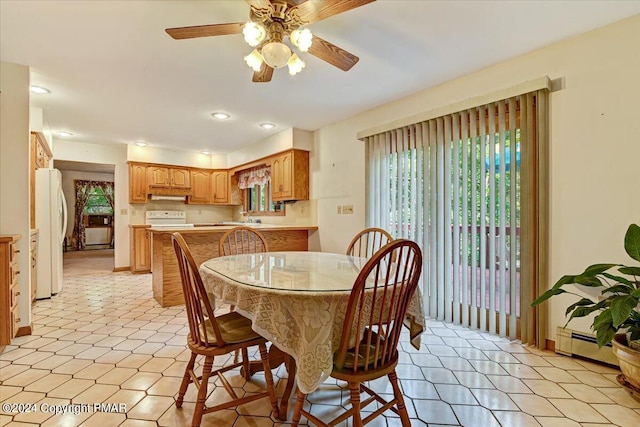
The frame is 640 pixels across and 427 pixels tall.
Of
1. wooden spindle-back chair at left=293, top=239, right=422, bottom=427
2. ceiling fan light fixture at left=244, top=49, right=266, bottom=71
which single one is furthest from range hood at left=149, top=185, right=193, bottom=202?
wooden spindle-back chair at left=293, top=239, right=422, bottom=427

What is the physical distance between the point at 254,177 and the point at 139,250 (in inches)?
93.2

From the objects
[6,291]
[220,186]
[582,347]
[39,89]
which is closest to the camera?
[582,347]

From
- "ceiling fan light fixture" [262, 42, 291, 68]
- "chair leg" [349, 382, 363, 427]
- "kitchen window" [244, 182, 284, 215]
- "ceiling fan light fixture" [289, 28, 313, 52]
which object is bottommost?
"chair leg" [349, 382, 363, 427]

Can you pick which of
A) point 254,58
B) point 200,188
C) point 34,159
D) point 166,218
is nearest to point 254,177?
point 200,188

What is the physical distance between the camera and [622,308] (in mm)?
1554

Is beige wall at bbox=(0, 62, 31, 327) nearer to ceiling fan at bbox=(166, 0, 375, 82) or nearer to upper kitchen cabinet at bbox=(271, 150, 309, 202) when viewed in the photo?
ceiling fan at bbox=(166, 0, 375, 82)

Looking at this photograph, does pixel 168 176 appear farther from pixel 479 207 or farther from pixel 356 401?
pixel 356 401

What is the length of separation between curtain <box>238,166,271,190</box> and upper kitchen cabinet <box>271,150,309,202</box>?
1.99 feet

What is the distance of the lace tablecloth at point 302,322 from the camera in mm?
1205

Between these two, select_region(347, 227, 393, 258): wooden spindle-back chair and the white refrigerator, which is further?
the white refrigerator

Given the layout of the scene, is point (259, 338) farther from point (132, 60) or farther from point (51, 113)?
point (51, 113)

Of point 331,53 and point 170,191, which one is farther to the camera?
point 170,191

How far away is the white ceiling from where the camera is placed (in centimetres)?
193

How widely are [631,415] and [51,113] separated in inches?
231
